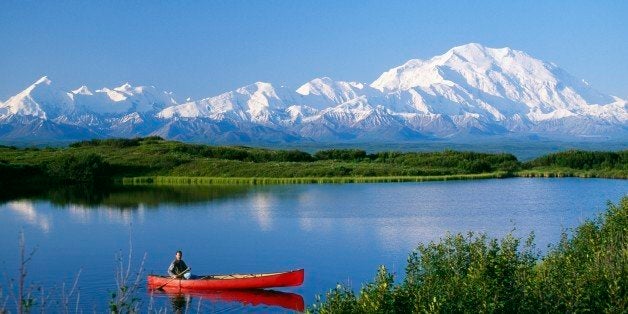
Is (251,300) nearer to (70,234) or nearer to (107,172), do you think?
(70,234)

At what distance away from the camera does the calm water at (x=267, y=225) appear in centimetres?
3497

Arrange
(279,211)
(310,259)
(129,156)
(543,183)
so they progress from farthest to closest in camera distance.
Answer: (129,156) → (543,183) → (279,211) → (310,259)

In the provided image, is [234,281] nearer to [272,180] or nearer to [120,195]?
[120,195]

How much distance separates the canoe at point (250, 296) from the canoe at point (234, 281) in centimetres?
17

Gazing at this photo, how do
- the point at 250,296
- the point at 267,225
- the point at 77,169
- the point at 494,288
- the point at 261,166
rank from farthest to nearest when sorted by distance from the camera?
the point at 261,166 → the point at 77,169 → the point at 267,225 → the point at 250,296 → the point at 494,288

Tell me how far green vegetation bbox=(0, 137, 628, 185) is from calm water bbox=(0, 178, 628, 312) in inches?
462

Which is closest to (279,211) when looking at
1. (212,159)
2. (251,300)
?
(251,300)

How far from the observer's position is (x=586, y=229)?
2659cm

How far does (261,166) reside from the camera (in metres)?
97.7

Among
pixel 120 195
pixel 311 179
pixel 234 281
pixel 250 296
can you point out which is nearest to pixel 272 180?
pixel 311 179

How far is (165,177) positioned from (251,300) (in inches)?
2572

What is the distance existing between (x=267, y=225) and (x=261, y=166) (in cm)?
4848

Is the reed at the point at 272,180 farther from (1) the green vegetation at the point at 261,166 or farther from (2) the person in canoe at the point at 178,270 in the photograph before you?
(2) the person in canoe at the point at 178,270

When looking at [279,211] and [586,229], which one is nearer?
[586,229]
